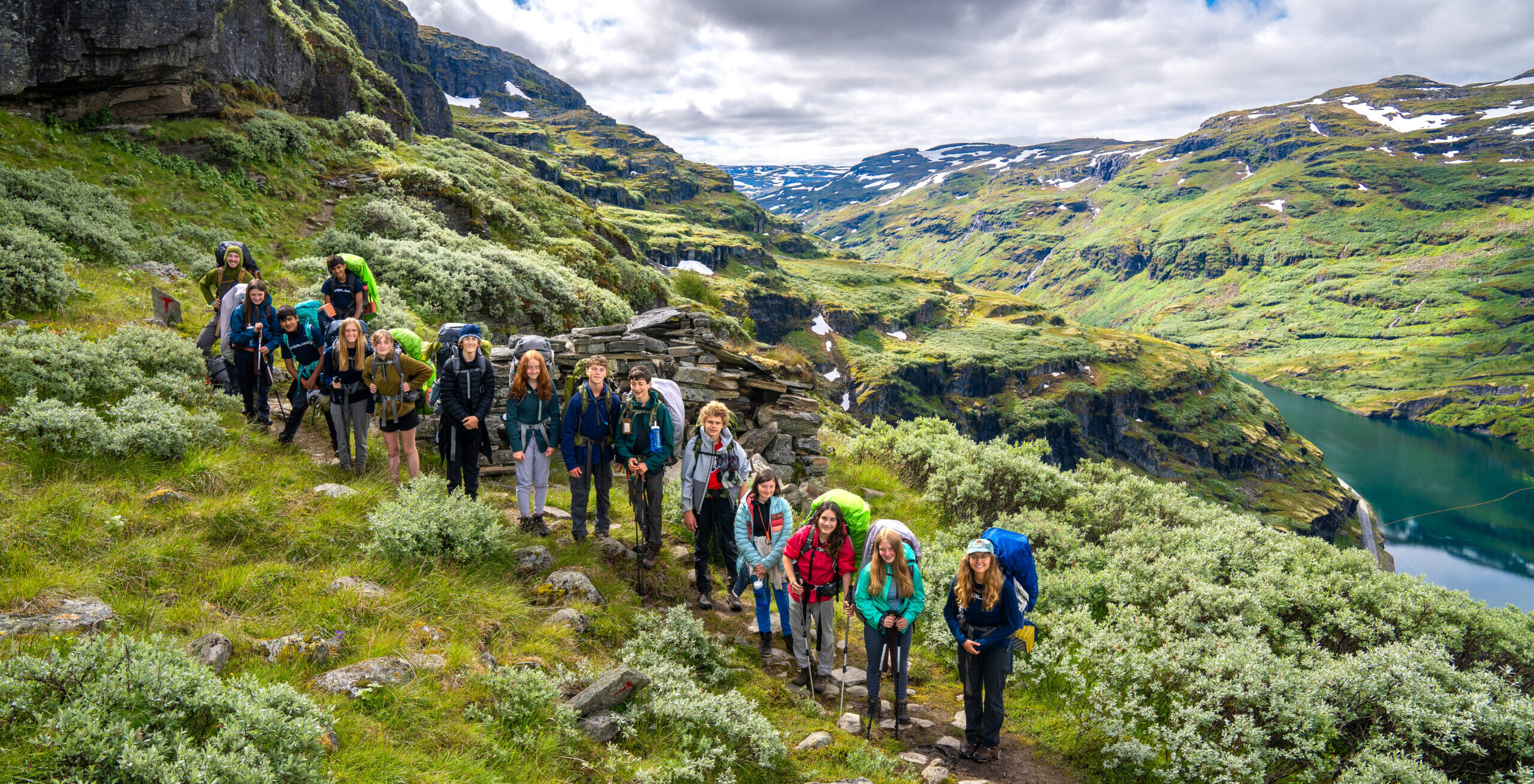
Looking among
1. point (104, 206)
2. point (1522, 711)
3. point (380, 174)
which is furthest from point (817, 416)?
point (380, 174)

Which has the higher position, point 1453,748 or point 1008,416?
point 1453,748

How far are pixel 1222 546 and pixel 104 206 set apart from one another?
2863 centimetres

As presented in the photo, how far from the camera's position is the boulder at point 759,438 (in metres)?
14.8

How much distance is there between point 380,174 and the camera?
28406mm

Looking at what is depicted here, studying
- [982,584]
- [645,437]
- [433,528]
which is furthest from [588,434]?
[982,584]

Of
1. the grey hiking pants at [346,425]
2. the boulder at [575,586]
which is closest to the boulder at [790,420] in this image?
the boulder at [575,586]

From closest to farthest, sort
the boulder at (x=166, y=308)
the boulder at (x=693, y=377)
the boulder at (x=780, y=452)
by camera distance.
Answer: the boulder at (x=166, y=308) < the boulder at (x=693, y=377) < the boulder at (x=780, y=452)

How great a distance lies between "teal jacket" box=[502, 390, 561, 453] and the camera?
9.65 meters

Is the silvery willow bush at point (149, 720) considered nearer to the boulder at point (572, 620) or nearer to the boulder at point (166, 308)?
the boulder at point (572, 620)

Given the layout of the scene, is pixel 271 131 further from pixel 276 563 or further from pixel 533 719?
pixel 533 719

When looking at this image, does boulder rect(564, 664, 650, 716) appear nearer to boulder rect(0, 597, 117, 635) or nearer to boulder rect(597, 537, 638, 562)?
boulder rect(597, 537, 638, 562)

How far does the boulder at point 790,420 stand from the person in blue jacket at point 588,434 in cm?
593

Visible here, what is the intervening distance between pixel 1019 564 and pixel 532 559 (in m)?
6.54

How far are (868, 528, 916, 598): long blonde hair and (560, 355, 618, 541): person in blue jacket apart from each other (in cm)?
442
